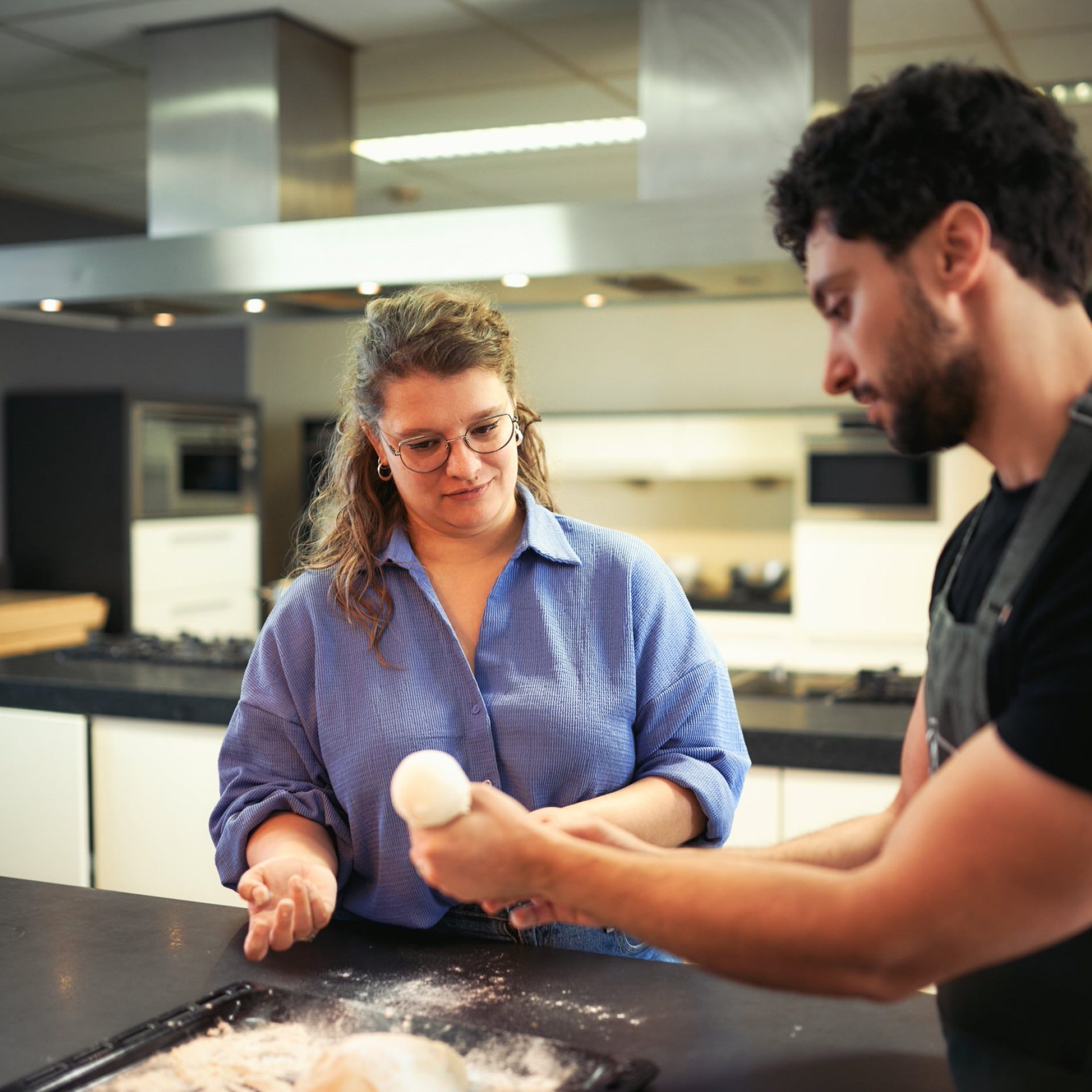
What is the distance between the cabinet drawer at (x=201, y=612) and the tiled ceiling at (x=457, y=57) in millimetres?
1760

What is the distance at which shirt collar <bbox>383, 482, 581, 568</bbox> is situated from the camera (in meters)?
1.62

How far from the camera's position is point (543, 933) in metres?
1.51

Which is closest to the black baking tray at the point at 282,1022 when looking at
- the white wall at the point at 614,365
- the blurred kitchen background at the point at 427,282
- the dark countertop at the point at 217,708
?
the blurred kitchen background at the point at 427,282

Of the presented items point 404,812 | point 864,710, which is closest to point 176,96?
point 864,710

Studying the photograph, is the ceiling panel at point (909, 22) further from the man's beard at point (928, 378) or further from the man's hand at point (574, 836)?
the man's hand at point (574, 836)

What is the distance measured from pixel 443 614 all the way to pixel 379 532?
18 cm

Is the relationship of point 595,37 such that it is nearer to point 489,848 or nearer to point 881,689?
point 881,689

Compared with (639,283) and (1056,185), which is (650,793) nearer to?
(1056,185)

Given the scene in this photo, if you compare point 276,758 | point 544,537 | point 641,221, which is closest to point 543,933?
point 276,758

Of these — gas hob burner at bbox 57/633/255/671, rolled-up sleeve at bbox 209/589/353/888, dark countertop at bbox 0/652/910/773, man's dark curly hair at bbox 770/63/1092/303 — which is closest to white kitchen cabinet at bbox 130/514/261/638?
gas hob burner at bbox 57/633/255/671

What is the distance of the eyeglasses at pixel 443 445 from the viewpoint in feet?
5.17

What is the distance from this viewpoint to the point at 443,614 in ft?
5.17

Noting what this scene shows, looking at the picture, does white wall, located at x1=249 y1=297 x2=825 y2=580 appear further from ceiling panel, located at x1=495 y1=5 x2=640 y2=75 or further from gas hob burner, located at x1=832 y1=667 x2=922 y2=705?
gas hob burner, located at x1=832 y1=667 x2=922 y2=705

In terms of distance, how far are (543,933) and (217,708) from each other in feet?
4.76
